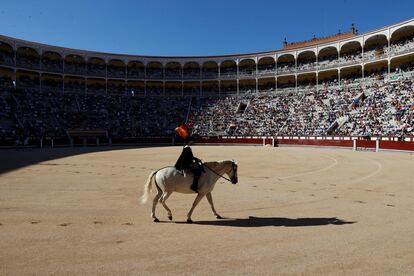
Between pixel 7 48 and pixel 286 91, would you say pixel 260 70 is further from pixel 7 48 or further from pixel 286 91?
pixel 7 48

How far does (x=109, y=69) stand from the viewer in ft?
180

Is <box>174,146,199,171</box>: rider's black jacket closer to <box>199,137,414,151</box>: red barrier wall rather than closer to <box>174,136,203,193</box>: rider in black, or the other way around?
<box>174,136,203,193</box>: rider in black

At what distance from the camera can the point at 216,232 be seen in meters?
5.64

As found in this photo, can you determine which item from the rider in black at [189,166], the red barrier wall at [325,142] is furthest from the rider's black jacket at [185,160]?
the red barrier wall at [325,142]

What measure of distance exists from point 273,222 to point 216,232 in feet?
4.21

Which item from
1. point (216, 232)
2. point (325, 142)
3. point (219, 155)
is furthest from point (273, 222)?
point (325, 142)

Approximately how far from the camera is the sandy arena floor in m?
4.17

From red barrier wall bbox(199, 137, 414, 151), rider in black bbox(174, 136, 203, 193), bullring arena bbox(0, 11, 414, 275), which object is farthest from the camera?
red barrier wall bbox(199, 137, 414, 151)

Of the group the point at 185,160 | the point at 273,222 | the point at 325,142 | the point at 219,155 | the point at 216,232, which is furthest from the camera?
the point at 325,142

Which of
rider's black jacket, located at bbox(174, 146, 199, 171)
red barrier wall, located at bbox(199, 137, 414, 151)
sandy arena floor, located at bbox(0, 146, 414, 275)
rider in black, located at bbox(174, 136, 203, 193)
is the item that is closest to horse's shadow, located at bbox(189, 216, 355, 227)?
sandy arena floor, located at bbox(0, 146, 414, 275)

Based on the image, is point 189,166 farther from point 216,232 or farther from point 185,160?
point 216,232

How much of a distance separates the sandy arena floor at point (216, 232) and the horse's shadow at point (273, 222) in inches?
0.7

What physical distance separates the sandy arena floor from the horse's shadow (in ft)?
0.06

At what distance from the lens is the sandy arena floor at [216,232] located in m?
4.17
